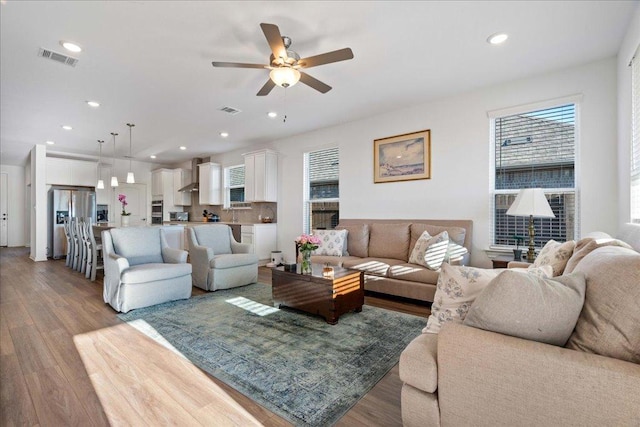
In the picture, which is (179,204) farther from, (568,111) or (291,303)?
(568,111)

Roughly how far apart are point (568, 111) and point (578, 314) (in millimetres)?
3424

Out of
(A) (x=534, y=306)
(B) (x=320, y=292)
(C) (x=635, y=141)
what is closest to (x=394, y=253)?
(B) (x=320, y=292)

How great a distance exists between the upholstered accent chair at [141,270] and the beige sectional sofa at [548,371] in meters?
3.20

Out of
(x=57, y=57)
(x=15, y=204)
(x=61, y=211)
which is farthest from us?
(x=15, y=204)

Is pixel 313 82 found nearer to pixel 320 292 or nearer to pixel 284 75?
pixel 284 75

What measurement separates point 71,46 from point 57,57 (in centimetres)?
35

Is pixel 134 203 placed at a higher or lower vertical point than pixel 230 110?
lower

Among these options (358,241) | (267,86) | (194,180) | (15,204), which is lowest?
(358,241)

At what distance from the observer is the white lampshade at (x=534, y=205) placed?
3098 mm

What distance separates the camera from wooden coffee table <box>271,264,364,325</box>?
2922 millimetres

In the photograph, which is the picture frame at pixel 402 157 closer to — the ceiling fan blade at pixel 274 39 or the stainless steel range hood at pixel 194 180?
the ceiling fan blade at pixel 274 39

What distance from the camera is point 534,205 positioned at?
10.2 feet

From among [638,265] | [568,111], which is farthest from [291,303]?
[568,111]

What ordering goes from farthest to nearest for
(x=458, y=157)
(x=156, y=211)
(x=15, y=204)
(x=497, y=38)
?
(x=15, y=204), (x=156, y=211), (x=458, y=157), (x=497, y=38)
